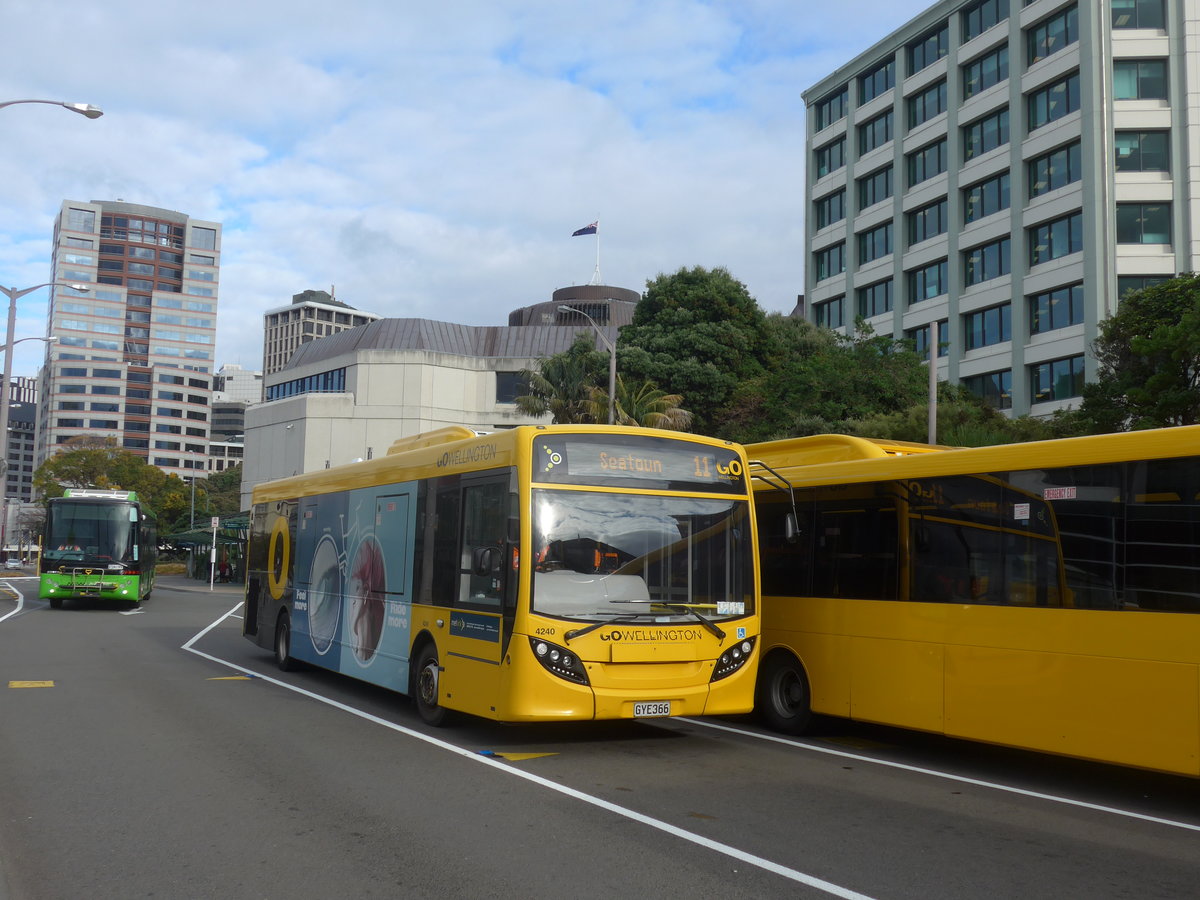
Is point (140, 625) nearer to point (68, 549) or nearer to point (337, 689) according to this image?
point (68, 549)

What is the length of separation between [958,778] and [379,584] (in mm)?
6870

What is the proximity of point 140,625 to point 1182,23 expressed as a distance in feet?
151

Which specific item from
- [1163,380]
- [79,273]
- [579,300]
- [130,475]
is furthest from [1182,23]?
[79,273]

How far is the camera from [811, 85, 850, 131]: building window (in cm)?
6444

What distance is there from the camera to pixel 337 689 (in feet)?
47.9

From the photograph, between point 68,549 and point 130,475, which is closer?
point 68,549

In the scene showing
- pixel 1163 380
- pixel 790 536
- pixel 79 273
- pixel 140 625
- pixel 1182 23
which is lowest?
pixel 140 625

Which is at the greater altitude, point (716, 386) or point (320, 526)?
point (716, 386)

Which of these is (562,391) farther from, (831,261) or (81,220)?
(81,220)

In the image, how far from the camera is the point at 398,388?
256ft

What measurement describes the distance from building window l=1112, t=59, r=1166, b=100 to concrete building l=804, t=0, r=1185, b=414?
6 centimetres

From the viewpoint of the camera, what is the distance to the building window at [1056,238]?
151 ft

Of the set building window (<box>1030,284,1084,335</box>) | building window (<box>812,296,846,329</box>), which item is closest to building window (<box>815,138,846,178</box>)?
building window (<box>812,296,846,329</box>)

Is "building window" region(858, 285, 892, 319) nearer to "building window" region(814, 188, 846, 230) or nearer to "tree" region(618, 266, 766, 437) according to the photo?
"building window" region(814, 188, 846, 230)
